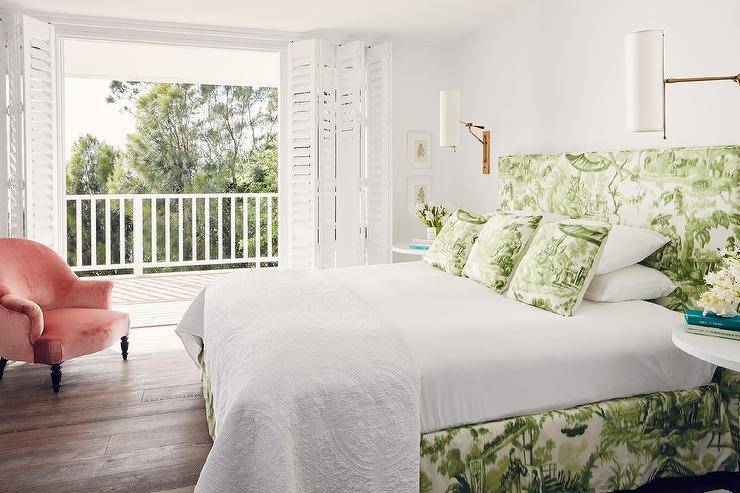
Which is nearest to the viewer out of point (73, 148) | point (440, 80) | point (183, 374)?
point (183, 374)

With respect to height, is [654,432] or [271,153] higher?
[271,153]

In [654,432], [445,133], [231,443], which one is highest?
[445,133]

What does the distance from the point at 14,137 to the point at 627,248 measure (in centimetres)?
419

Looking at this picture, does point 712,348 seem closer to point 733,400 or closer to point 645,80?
point 733,400

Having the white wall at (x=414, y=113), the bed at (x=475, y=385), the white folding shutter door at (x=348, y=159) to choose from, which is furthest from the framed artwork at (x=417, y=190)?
the bed at (x=475, y=385)

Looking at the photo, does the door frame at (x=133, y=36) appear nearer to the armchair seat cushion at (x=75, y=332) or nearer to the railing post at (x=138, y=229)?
the armchair seat cushion at (x=75, y=332)

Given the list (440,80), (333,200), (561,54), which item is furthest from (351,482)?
(440,80)

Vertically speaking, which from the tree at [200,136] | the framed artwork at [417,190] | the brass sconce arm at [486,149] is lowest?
the framed artwork at [417,190]

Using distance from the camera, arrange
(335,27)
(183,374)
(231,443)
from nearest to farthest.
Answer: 1. (231,443)
2. (183,374)
3. (335,27)

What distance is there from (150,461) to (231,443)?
1087mm

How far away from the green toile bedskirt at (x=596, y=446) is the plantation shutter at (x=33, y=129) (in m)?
3.75

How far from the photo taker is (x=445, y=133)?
471cm

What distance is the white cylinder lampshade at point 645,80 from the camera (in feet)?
8.51

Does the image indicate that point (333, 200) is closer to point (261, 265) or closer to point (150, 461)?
point (150, 461)
